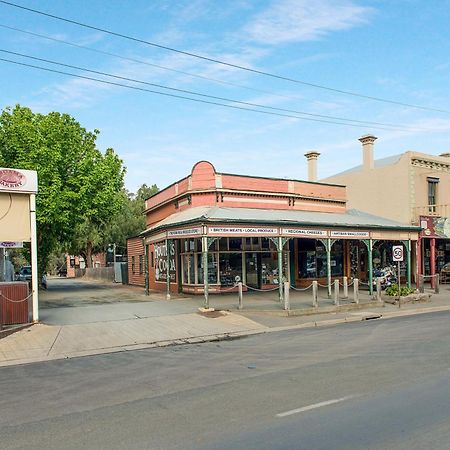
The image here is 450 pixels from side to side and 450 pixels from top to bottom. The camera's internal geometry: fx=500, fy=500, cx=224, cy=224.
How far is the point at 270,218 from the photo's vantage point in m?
20.2

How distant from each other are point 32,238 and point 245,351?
7.41m

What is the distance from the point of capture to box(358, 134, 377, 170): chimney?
102 ft

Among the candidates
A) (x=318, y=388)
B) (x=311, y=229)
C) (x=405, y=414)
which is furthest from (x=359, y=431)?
(x=311, y=229)

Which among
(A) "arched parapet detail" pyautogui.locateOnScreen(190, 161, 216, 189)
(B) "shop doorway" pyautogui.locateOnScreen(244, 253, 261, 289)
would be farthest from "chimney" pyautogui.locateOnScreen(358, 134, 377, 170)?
(A) "arched parapet detail" pyautogui.locateOnScreen(190, 161, 216, 189)

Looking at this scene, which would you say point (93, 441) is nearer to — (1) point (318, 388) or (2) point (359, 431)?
(2) point (359, 431)

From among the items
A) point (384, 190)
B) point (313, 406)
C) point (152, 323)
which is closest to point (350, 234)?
point (384, 190)

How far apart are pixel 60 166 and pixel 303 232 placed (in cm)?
1352

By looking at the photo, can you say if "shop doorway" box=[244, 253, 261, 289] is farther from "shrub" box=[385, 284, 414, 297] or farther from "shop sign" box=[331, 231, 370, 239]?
"shrub" box=[385, 284, 414, 297]

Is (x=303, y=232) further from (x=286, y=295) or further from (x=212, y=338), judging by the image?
(x=212, y=338)

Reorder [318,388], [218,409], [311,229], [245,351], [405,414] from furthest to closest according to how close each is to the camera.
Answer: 1. [311,229]
2. [245,351]
3. [318,388]
4. [218,409]
5. [405,414]

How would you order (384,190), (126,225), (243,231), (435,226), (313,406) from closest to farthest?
(313,406) → (243,231) → (435,226) → (384,190) → (126,225)

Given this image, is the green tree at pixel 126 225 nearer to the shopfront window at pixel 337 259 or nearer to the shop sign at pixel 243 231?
the shopfront window at pixel 337 259

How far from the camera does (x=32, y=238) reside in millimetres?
14492

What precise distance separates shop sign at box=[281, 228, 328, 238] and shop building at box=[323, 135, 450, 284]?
324 inches
